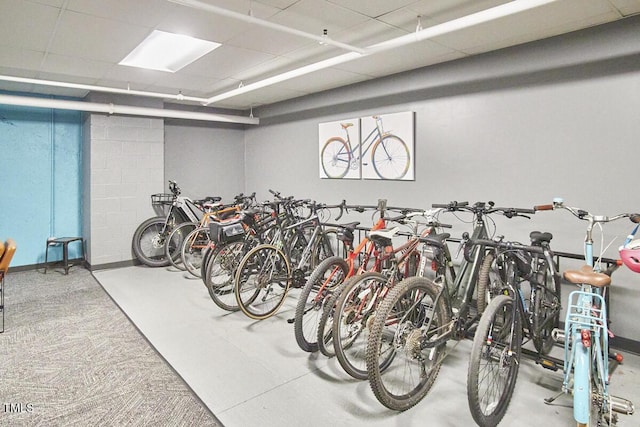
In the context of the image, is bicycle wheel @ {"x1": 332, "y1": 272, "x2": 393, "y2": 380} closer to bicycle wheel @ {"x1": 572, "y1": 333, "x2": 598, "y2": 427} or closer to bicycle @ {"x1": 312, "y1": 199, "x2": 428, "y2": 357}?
bicycle @ {"x1": 312, "y1": 199, "x2": 428, "y2": 357}

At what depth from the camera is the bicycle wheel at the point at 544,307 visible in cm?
249

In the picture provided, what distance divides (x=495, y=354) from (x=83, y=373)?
263cm

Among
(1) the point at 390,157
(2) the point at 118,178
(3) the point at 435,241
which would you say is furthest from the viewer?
(2) the point at 118,178

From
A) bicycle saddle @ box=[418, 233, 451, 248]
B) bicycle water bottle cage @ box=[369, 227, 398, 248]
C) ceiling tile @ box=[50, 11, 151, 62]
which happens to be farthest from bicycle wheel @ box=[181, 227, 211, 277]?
bicycle saddle @ box=[418, 233, 451, 248]

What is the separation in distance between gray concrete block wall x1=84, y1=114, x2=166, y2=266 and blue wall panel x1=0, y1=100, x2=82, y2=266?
1.28ft

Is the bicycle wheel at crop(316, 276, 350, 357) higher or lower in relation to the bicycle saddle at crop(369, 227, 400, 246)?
lower

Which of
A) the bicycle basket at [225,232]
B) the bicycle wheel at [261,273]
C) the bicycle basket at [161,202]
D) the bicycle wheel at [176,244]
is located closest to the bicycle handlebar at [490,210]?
the bicycle wheel at [261,273]

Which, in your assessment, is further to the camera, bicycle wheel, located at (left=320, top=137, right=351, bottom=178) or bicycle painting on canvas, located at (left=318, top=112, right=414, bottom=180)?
Result: bicycle wheel, located at (left=320, top=137, right=351, bottom=178)

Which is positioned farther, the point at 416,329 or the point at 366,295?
the point at 366,295

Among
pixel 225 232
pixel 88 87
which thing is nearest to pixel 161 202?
pixel 88 87

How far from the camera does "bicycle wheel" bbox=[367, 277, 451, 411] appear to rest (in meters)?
2.04

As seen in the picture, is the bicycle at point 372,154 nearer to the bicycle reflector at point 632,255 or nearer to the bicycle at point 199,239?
the bicycle at point 199,239

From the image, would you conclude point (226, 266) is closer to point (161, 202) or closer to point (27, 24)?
point (161, 202)

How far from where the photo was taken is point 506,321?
211cm
